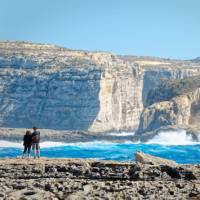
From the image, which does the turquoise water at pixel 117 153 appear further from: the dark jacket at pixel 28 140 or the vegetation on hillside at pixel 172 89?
the vegetation on hillside at pixel 172 89

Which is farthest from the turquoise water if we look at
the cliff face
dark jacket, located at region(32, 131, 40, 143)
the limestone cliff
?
the cliff face

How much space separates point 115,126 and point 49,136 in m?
27.9

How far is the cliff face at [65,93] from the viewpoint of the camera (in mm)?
161000

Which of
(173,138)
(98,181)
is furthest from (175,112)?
(98,181)

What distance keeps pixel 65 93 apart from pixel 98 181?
145 metres

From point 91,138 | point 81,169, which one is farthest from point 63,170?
point 91,138

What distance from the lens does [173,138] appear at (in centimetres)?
13150

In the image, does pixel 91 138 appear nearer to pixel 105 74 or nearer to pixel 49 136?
pixel 49 136

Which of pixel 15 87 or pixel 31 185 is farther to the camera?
pixel 15 87

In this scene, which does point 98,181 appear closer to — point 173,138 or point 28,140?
point 28,140

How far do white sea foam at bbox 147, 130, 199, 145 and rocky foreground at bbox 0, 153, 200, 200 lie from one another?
10477 cm

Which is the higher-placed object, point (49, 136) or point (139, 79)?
point (139, 79)

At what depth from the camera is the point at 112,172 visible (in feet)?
66.7

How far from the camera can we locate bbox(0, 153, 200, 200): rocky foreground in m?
17.7
